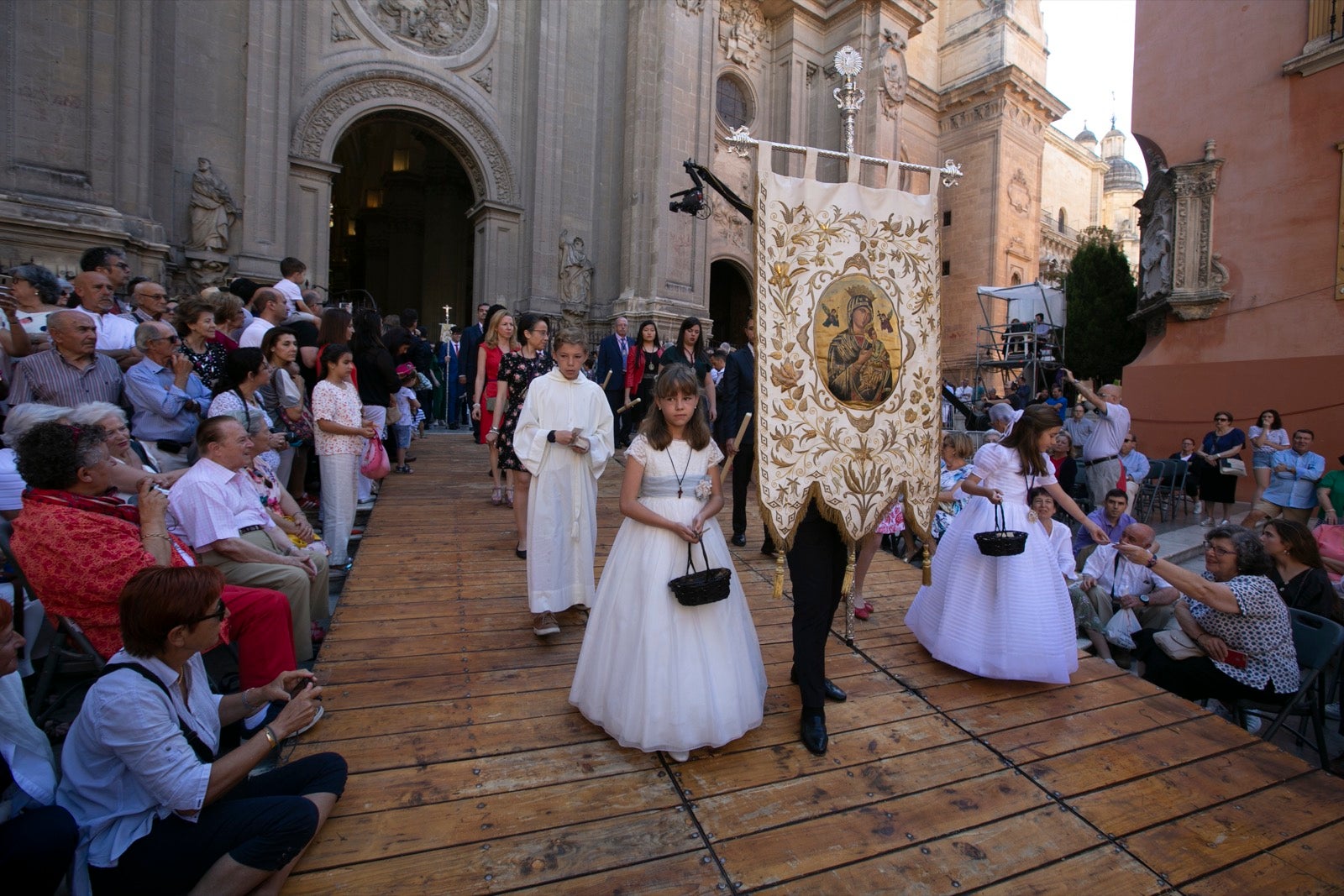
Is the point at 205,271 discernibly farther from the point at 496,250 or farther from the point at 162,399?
the point at 162,399

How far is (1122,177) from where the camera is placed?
158 feet

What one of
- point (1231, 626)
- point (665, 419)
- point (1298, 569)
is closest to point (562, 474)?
point (665, 419)

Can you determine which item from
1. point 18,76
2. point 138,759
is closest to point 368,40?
point 18,76

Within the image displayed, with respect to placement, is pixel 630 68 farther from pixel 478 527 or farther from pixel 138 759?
pixel 138 759

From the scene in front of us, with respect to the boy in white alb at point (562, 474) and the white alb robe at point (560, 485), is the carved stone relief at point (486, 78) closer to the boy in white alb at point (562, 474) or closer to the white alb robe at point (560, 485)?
the boy in white alb at point (562, 474)

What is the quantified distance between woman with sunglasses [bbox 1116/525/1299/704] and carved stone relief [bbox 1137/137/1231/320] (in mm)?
10678

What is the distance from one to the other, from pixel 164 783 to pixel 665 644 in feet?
5.63

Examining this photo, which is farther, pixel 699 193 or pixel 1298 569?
pixel 1298 569

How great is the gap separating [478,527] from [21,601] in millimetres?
3515

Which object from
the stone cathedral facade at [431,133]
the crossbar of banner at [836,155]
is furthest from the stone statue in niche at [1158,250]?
the crossbar of banner at [836,155]

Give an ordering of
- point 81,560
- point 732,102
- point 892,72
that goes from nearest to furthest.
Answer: point 81,560 → point 732,102 → point 892,72

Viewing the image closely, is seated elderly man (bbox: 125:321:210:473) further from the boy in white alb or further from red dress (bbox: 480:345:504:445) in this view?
red dress (bbox: 480:345:504:445)

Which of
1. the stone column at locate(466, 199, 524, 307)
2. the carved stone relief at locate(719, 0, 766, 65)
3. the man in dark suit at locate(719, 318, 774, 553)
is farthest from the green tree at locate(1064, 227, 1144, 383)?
the man in dark suit at locate(719, 318, 774, 553)

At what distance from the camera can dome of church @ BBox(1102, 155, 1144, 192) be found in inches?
1875
